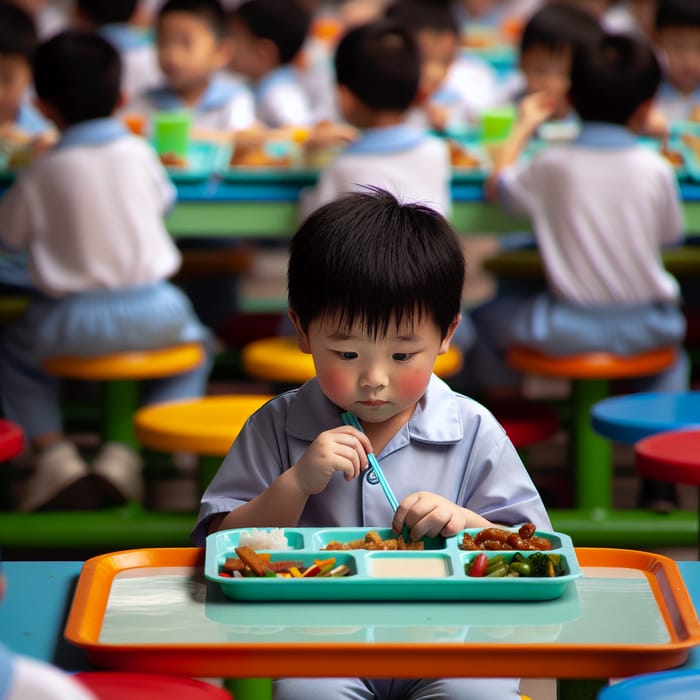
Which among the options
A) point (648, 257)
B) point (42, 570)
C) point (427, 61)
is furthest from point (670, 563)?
point (427, 61)

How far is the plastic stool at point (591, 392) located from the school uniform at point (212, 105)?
6.40ft

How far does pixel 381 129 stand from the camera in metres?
3.57

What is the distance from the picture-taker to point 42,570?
1.57 meters

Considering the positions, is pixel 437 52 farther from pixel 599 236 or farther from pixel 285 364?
pixel 285 364

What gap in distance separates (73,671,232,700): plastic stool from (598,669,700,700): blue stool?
347mm

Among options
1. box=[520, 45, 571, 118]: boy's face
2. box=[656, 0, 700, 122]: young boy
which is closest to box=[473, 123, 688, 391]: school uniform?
box=[520, 45, 571, 118]: boy's face

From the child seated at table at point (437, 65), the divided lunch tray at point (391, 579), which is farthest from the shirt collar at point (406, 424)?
the child seated at table at point (437, 65)

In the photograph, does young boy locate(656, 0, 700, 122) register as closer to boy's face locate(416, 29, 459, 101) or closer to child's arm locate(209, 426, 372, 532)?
boy's face locate(416, 29, 459, 101)

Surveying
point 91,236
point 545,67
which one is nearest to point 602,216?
point 91,236

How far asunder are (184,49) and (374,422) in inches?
147

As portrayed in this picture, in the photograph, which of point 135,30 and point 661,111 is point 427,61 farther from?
point 135,30

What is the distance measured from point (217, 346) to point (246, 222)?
93.7 inches

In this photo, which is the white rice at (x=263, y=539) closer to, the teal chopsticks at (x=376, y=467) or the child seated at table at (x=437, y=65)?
the teal chopsticks at (x=376, y=467)

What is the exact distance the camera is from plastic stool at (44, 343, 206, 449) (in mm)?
3438
